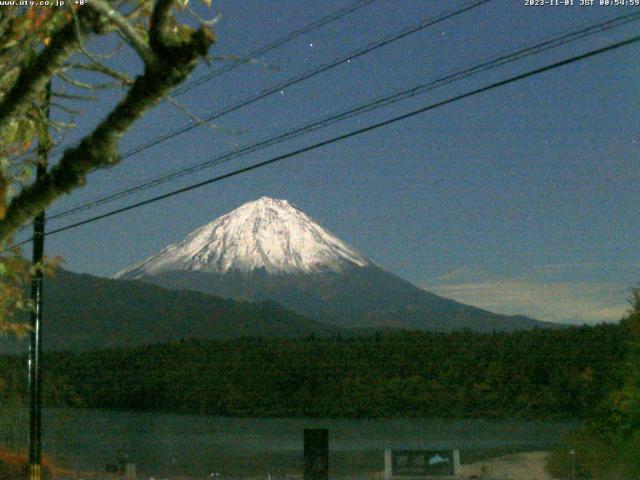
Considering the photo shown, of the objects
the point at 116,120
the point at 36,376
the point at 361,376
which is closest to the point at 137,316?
the point at 361,376

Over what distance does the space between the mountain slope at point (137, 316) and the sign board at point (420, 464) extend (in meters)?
33.2

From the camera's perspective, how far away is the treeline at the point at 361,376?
3312 cm

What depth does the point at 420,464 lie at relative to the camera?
18.5 metres

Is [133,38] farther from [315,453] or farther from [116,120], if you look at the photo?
[315,453]

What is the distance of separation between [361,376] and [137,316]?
2902cm

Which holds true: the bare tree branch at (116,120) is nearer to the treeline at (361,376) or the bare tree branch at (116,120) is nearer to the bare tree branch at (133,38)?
the bare tree branch at (133,38)

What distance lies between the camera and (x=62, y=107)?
640cm

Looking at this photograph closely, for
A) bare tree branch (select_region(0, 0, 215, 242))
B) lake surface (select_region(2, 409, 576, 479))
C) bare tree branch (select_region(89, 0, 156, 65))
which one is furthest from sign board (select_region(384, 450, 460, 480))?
bare tree branch (select_region(89, 0, 156, 65))

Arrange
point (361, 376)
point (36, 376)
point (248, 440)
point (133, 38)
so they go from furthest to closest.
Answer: point (361, 376), point (248, 440), point (36, 376), point (133, 38)

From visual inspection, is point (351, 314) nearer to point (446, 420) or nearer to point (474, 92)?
point (446, 420)

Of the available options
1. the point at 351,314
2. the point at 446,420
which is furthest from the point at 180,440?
the point at 351,314

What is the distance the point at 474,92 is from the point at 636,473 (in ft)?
58.4

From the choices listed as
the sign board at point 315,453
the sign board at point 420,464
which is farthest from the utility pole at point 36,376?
the sign board at point 420,464

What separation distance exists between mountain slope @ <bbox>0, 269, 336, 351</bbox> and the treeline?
10.8m
